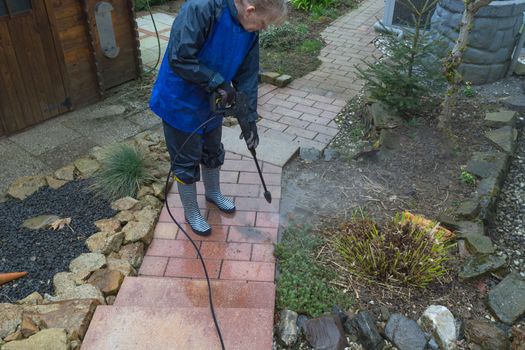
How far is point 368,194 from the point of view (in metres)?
3.50

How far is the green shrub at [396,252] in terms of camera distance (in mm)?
2666

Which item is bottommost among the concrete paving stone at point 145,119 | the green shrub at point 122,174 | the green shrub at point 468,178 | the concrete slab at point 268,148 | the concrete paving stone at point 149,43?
the concrete paving stone at point 145,119

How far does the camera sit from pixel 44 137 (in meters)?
4.11

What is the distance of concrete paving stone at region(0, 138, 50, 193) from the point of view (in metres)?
3.59

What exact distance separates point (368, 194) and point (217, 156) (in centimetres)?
119

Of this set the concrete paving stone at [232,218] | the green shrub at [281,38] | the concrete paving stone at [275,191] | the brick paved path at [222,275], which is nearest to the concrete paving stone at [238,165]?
the brick paved path at [222,275]

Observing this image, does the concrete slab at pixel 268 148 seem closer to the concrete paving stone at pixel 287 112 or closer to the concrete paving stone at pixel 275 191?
the concrete paving stone at pixel 275 191

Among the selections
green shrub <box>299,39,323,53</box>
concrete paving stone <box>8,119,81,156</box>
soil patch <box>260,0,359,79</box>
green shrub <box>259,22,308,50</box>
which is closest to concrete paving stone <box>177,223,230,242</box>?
concrete paving stone <box>8,119,81,156</box>

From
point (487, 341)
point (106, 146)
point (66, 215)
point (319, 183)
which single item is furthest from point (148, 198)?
point (487, 341)

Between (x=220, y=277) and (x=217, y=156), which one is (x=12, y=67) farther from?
(x=220, y=277)

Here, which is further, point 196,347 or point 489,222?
point 489,222

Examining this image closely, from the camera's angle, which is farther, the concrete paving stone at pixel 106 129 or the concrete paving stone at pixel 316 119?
the concrete paving stone at pixel 316 119

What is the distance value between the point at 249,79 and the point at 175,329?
1.43 meters

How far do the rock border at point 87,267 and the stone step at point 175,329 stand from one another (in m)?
0.12
